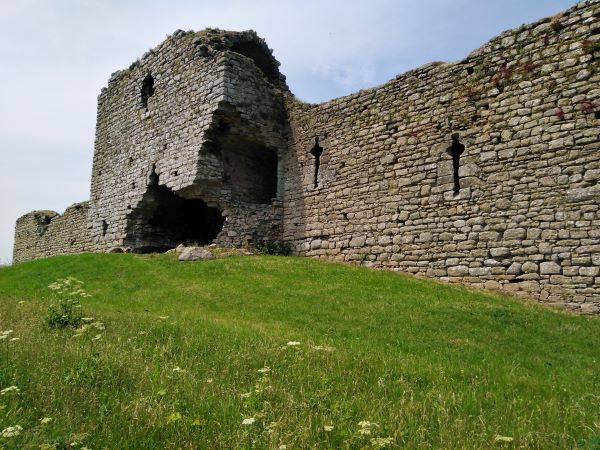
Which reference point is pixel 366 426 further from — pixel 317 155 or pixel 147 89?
pixel 147 89

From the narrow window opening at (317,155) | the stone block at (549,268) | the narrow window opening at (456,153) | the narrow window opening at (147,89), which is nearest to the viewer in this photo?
the stone block at (549,268)

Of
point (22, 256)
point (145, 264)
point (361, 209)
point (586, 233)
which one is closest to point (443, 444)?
point (586, 233)

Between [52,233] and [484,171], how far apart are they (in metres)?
22.8

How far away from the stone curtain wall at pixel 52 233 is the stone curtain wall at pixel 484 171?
518 inches

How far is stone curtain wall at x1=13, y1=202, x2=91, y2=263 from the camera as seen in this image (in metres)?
24.2

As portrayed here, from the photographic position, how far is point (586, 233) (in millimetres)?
10586

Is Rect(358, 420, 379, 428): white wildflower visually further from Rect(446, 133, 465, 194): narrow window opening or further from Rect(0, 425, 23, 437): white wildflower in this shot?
Rect(446, 133, 465, 194): narrow window opening

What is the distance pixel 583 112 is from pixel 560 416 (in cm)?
891

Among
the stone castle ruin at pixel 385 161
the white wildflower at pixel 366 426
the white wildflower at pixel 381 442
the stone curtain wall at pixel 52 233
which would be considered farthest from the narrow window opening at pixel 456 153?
the stone curtain wall at pixel 52 233

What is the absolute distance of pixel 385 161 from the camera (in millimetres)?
14594

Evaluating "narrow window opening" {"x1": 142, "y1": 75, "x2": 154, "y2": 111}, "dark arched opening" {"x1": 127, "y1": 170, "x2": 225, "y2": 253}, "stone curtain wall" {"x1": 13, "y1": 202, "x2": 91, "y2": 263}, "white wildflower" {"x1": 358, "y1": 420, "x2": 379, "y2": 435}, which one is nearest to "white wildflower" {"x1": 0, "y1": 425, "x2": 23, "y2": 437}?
"white wildflower" {"x1": 358, "y1": 420, "x2": 379, "y2": 435}

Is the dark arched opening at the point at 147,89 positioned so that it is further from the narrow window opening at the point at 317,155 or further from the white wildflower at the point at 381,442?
the white wildflower at the point at 381,442

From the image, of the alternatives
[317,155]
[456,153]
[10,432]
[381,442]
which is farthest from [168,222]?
[381,442]

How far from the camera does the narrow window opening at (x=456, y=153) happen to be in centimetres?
1299
